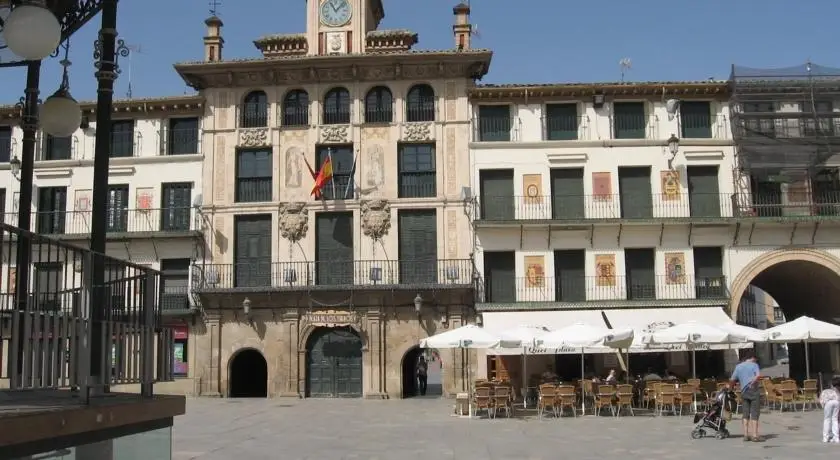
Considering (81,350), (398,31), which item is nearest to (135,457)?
(81,350)

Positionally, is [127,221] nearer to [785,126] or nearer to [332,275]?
[332,275]

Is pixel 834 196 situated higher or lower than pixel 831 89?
lower

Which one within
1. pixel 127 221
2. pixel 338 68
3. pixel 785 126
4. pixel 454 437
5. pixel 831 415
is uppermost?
pixel 338 68

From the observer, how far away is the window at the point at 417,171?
106 feet

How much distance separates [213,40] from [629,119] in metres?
16.5

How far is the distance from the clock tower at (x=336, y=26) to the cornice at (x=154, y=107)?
4.91 meters

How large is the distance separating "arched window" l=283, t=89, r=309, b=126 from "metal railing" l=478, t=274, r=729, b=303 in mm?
9454

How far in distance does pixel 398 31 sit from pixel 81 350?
28.8 meters

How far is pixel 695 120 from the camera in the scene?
3219 cm

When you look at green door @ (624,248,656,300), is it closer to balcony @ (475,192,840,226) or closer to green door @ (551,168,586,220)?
balcony @ (475,192,840,226)

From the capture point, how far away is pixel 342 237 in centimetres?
3222

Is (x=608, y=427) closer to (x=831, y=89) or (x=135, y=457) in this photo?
(x=135, y=457)


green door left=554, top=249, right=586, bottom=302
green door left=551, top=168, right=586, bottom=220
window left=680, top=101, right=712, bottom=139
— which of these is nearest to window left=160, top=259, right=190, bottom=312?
green door left=554, top=249, right=586, bottom=302

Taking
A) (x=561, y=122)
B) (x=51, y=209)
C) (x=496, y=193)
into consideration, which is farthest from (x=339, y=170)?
(x=51, y=209)
